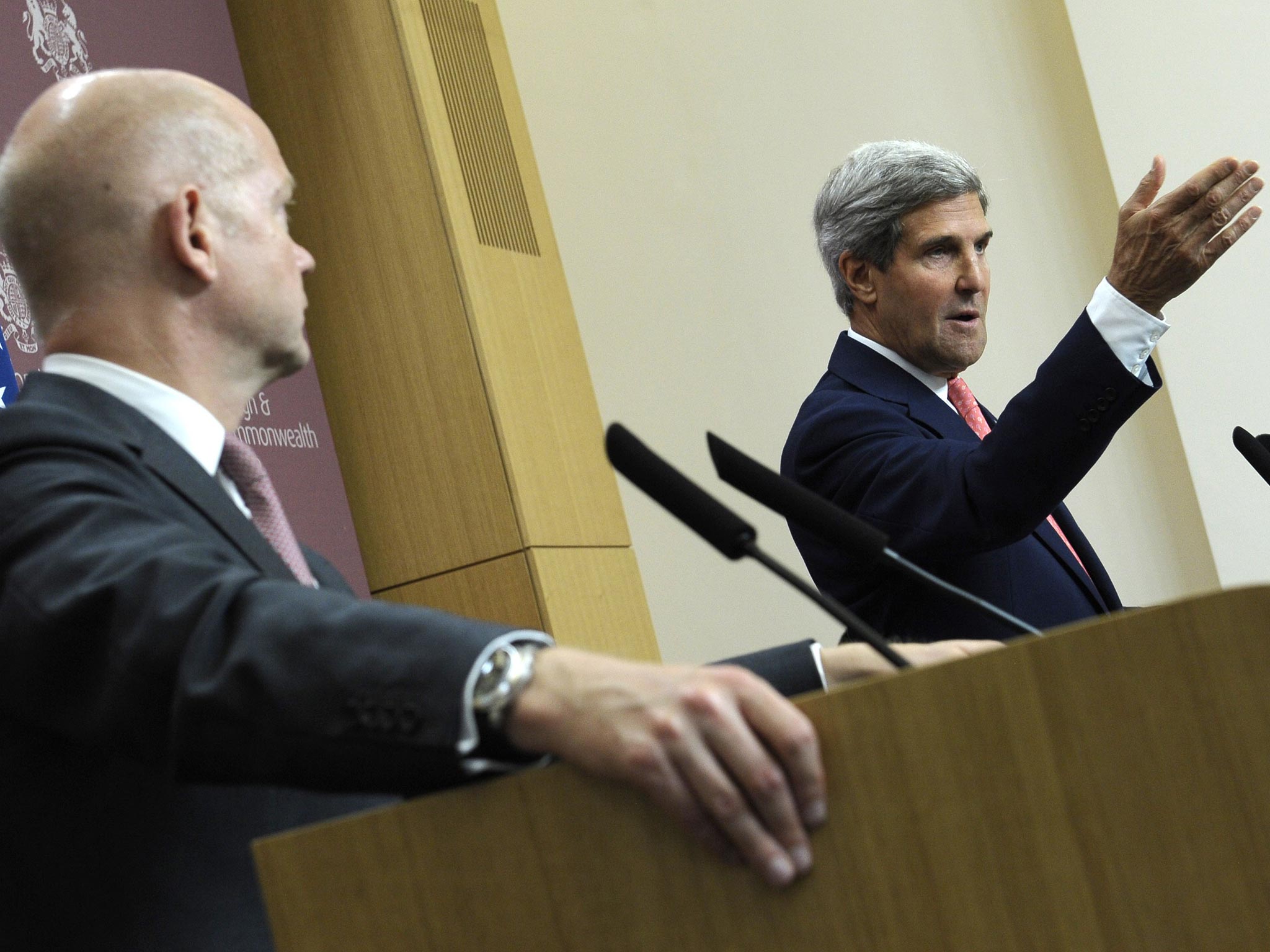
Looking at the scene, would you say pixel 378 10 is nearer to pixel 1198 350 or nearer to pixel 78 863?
pixel 1198 350

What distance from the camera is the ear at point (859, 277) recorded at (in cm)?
298

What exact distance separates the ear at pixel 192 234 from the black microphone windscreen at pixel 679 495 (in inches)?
22.1

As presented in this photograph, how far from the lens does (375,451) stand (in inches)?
166

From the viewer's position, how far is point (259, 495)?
1656 mm

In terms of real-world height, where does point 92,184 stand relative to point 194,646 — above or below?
above

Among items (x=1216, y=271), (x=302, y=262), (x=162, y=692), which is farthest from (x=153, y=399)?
(x=1216, y=271)

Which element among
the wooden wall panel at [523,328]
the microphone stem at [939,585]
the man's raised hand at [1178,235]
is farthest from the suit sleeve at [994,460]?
the wooden wall panel at [523,328]

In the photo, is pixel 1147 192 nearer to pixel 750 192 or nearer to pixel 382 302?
pixel 382 302

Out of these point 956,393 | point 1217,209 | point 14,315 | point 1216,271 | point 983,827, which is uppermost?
point 14,315

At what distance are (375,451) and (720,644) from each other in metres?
1.90

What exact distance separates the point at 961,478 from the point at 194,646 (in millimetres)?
1655

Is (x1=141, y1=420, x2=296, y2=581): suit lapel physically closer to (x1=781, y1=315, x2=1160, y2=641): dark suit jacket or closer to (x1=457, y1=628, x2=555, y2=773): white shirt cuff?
(x1=457, y1=628, x2=555, y2=773): white shirt cuff

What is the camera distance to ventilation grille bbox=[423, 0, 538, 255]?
4.28 m

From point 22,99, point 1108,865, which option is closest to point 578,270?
point 22,99
